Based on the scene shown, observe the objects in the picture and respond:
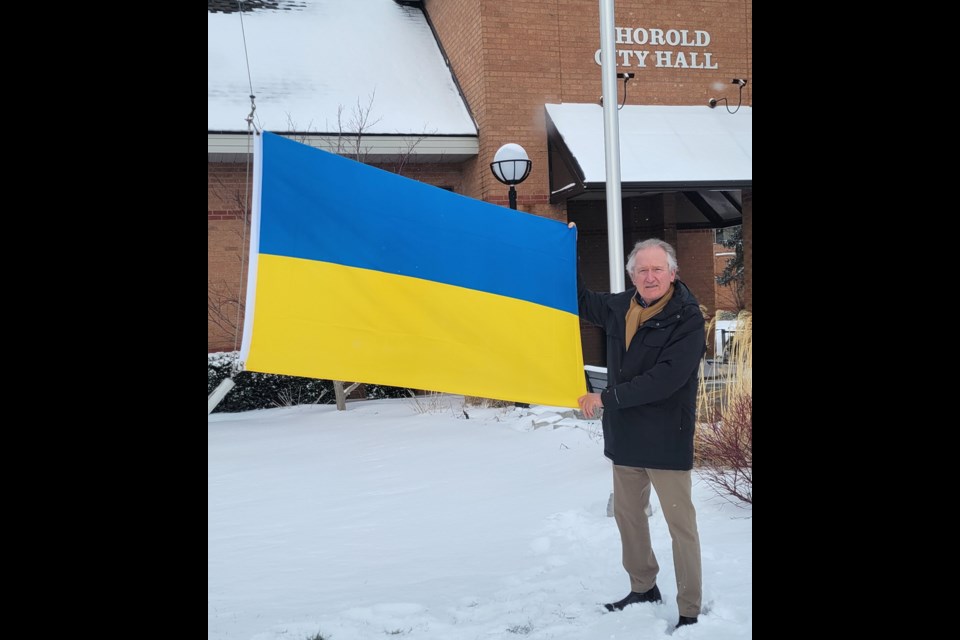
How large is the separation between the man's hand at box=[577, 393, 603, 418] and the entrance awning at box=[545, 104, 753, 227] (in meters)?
7.37

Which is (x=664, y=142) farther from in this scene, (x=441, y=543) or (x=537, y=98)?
(x=441, y=543)

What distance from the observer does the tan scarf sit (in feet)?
12.6

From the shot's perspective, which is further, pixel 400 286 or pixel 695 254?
pixel 695 254

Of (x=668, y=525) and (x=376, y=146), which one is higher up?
(x=376, y=146)

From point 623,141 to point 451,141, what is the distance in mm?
2699

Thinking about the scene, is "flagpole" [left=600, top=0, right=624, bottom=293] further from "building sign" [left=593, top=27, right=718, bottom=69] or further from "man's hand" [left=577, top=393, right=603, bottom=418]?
"building sign" [left=593, top=27, right=718, bottom=69]

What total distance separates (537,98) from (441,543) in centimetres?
874

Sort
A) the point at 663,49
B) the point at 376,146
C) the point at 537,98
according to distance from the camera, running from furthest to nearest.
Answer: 1. the point at 663,49
2. the point at 537,98
3. the point at 376,146

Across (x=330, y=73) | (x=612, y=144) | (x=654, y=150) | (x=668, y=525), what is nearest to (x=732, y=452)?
(x=668, y=525)

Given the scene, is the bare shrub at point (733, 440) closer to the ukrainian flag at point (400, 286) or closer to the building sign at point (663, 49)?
the ukrainian flag at point (400, 286)

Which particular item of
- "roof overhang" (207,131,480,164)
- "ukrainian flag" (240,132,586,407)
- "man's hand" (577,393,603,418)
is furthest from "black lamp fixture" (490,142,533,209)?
"man's hand" (577,393,603,418)

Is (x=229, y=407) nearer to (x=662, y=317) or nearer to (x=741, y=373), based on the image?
(x=741, y=373)

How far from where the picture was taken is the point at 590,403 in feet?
13.5

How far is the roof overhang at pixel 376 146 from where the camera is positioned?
11.7 m
